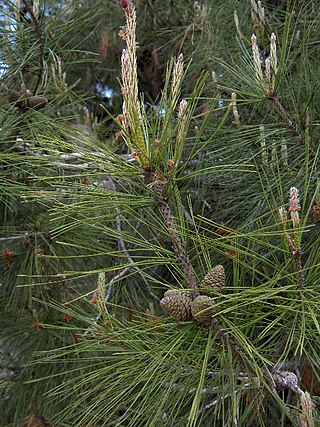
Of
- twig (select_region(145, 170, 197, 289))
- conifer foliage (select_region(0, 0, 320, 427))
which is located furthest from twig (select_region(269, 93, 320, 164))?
twig (select_region(145, 170, 197, 289))

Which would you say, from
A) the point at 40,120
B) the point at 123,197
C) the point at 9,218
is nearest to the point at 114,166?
the point at 123,197

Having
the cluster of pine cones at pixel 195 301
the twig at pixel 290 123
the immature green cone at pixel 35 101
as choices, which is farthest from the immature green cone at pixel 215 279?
the immature green cone at pixel 35 101

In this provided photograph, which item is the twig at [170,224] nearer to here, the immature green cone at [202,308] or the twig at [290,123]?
the immature green cone at [202,308]

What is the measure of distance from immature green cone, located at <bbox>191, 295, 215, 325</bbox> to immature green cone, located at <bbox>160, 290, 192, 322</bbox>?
0.01 m

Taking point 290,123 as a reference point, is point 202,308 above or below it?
below

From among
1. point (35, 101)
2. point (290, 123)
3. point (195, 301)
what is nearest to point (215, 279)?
point (195, 301)

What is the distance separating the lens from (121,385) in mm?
845

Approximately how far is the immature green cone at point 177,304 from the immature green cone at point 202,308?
0.04 ft

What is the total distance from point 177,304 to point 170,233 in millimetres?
90

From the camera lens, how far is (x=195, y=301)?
69 centimetres

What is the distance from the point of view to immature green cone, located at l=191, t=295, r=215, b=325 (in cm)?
68

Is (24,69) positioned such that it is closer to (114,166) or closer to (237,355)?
(114,166)

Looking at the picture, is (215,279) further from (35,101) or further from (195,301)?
(35,101)

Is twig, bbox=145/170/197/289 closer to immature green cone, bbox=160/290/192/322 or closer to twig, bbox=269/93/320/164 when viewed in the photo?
immature green cone, bbox=160/290/192/322
